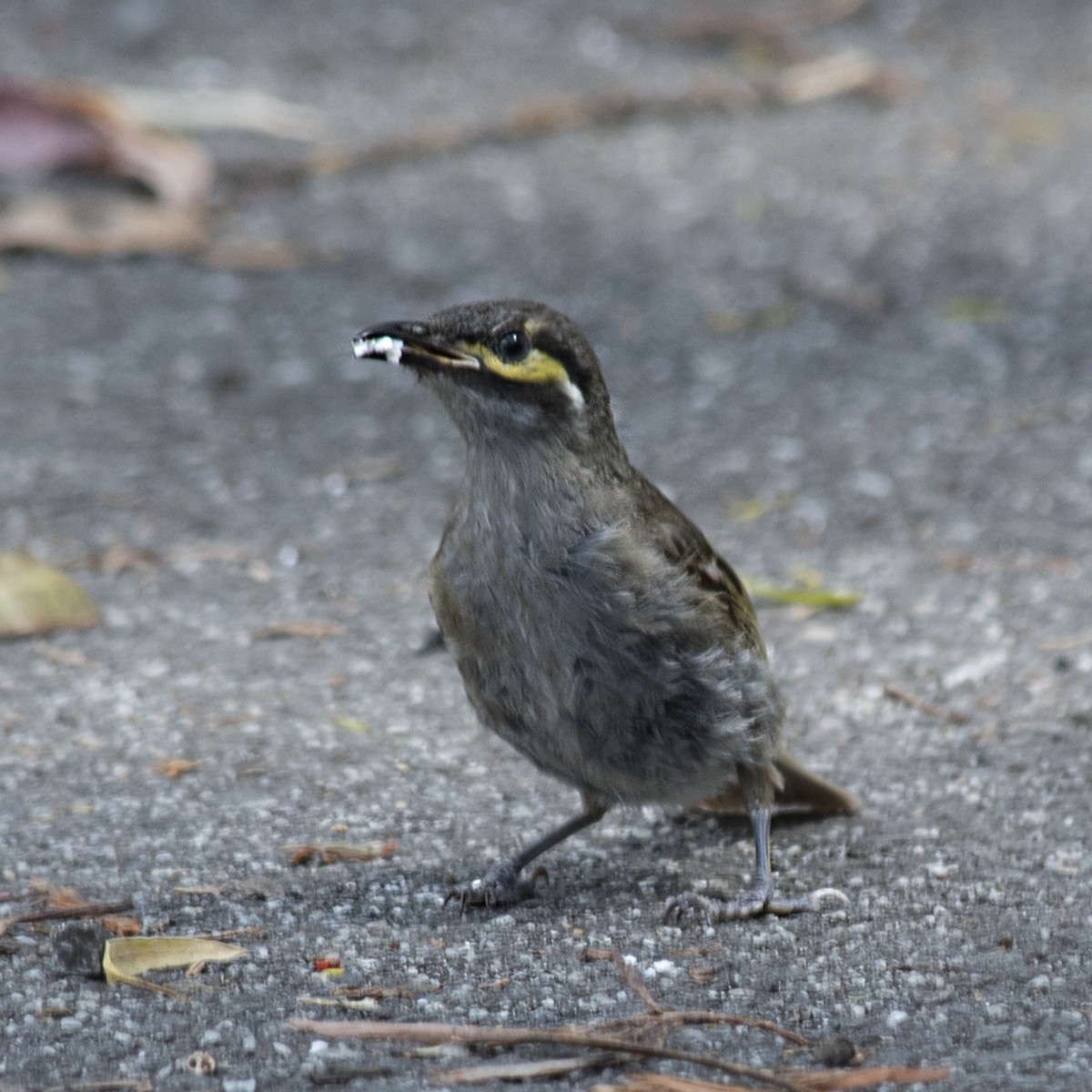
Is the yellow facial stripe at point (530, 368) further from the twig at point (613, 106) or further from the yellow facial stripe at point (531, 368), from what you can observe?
the twig at point (613, 106)

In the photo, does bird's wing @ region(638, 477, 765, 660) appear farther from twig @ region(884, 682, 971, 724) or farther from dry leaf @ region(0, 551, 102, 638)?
dry leaf @ region(0, 551, 102, 638)

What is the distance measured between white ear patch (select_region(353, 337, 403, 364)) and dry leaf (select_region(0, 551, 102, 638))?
2.63m

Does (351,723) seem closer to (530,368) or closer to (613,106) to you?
(530,368)

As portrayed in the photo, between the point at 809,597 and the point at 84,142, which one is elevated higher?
the point at 84,142

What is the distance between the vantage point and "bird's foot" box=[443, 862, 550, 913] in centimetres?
490

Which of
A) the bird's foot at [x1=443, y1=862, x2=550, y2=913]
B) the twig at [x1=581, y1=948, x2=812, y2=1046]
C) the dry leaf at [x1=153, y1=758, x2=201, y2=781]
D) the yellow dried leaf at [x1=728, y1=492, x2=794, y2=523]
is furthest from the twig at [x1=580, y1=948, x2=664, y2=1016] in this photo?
the yellow dried leaf at [x1=728, y1=492, x2=794, y2=523]

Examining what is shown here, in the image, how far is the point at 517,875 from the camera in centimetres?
503

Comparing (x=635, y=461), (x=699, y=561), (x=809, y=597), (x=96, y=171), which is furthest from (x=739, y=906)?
(x=96, y=171)

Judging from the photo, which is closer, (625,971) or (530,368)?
(625,971)

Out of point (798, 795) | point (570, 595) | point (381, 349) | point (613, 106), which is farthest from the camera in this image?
point (613, 106)

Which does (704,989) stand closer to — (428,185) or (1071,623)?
(1071,623)

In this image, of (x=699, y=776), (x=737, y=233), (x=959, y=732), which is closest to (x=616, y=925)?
(x=699, y=776)

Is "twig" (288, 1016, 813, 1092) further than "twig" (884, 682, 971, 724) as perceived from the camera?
No

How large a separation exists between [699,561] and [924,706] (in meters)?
1.61
